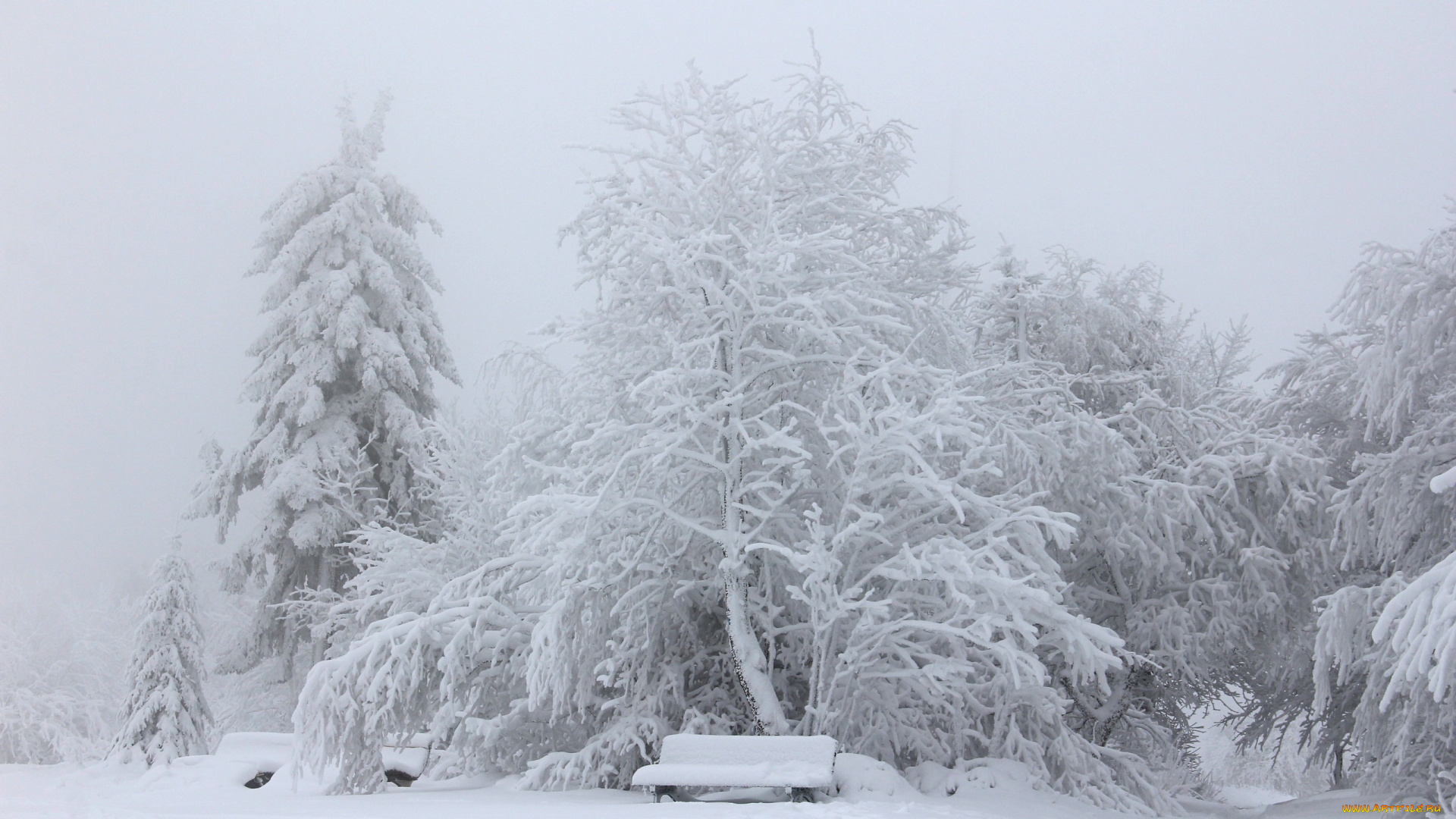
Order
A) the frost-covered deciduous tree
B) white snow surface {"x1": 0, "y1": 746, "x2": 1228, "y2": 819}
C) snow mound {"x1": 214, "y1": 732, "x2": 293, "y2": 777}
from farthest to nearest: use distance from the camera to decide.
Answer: the frost-covered deciduous tree → snow mound {"x1": 214, "y1": 732, "x2": 293, "y2": 777} → white snow surface {"x1": 0, "y1": 746, "x2": 1228, "y2": 819}

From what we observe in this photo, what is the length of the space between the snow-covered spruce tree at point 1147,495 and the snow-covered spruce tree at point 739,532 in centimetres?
211

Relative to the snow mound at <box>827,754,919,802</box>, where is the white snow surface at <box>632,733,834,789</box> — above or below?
above

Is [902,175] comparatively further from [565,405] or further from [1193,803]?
[1193,803]

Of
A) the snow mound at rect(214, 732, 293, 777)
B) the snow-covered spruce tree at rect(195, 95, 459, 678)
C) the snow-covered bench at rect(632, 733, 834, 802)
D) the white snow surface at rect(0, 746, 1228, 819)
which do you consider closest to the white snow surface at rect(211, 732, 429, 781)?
the snow mound at rect(214, 732, 293, 777)

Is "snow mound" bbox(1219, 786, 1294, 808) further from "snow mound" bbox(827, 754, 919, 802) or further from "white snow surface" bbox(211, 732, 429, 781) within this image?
"white snow surface" bbox(211, 732, 429, 781)

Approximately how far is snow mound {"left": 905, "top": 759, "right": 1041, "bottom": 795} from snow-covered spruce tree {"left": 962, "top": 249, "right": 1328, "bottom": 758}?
2596mm

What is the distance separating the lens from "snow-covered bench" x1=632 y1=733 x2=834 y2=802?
8469 millimetres

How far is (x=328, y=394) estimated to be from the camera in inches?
803

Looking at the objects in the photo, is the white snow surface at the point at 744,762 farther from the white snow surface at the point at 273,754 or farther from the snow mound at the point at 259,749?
the snow mound at the point at 259,749

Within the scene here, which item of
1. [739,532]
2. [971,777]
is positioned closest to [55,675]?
[739,532]

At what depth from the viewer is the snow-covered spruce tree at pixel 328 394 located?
63.1ft

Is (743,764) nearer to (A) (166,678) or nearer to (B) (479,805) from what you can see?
(B) (479,805)

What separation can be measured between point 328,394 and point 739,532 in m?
12.8

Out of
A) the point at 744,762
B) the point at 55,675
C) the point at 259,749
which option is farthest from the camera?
the point at 55,675
